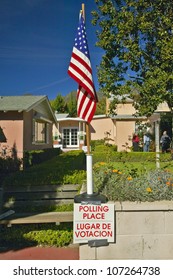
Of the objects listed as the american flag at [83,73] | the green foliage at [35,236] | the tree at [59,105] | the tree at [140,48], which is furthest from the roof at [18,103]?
the tree at [59,105]

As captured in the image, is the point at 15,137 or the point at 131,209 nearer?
the point at 131,209

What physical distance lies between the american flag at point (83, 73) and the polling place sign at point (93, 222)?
1344 mm

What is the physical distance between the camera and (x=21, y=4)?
6691mm

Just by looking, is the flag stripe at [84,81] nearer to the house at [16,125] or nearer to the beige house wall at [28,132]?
the house at [16,125]

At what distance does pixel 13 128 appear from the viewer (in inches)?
483

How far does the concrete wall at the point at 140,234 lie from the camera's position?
11.0ft

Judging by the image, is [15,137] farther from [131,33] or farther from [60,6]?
[131,33]

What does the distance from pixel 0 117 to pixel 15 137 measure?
1.23 meters

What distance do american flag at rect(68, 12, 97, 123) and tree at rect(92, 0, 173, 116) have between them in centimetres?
896

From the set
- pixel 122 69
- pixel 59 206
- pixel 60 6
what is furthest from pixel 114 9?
pixel 59 206

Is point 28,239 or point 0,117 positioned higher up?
point 0,117

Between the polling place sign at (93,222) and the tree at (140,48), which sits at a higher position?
the tree at (140,48)

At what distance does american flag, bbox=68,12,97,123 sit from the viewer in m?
3.74

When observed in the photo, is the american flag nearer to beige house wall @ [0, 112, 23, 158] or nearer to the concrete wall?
the concrete wall
